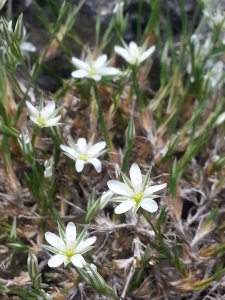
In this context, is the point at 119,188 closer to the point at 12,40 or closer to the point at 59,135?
the point at 59,135

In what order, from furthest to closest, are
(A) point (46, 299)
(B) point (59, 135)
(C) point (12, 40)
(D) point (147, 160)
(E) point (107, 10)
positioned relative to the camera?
(E) point (107, 10)
(D) point (147, 160)
(B) point (59, 135)
(C) point (12, 40)
(A) point (46, 299)

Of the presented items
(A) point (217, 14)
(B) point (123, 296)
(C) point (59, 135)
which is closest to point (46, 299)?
(B) point (123, 296)

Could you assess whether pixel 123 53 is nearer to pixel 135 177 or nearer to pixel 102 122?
pixel 102 122

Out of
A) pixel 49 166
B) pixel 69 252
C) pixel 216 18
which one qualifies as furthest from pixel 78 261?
pixel 216 18

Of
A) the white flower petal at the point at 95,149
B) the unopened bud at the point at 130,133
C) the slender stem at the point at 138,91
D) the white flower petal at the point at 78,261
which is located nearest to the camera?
the white flower petal at the point at 78,261

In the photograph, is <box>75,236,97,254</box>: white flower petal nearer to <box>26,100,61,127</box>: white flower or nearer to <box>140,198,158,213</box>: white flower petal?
<box>140,198,158,213</box>: white flower petal

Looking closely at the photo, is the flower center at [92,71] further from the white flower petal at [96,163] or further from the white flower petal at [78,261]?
the white flower petal at [78,261]

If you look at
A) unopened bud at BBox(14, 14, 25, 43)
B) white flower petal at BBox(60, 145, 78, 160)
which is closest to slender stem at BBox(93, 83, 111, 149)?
white flower petal at BBox(60, 145, 78, 160)

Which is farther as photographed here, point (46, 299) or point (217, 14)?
point (217, 14)

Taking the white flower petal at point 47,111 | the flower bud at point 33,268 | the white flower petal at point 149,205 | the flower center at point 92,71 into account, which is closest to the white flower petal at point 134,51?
the flower center at point 92,71
